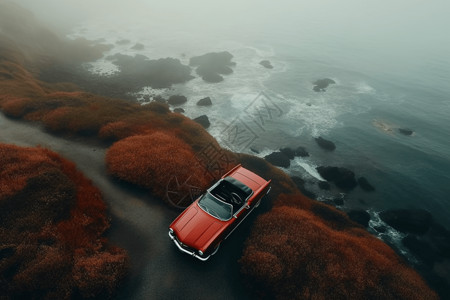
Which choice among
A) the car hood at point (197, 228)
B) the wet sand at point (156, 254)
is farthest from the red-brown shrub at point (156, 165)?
the car hood at point (197, 228)

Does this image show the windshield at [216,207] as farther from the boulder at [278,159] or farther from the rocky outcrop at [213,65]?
the rocky outcrop at [213,65]

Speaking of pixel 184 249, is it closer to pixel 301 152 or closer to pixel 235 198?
pixel 235 198

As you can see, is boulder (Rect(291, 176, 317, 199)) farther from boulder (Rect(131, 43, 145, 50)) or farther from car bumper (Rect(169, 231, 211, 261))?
boulder (Rect(131, 43, 145, 50))

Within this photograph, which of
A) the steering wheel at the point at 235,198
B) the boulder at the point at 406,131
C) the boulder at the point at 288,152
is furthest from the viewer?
the boulder at the point at 406,131

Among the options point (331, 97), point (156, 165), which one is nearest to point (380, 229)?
point (156, 165)

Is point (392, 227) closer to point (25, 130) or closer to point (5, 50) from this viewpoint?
point (25, 130)

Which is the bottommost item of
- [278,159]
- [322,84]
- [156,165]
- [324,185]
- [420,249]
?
[322,84]
